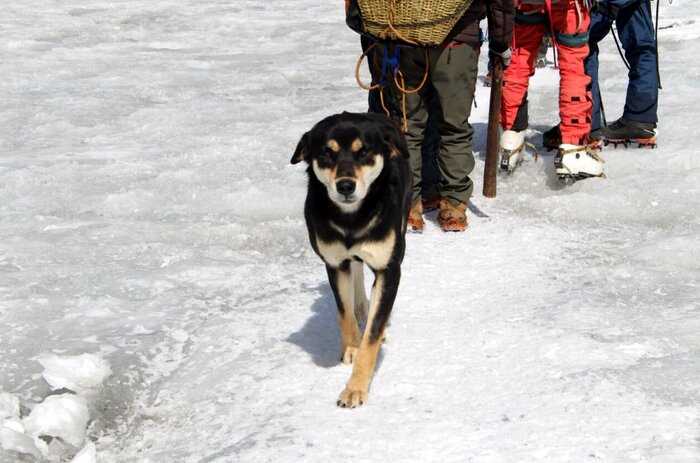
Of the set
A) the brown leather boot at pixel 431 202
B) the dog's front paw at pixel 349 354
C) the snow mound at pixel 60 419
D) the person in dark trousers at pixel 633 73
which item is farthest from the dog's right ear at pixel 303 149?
the person in dark trousers at pixel 633 73

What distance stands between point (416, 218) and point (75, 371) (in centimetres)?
253

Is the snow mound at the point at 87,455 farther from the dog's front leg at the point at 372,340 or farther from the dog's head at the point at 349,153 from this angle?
the dog's head at the point at 349,153

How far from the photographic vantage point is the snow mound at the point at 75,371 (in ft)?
11.7

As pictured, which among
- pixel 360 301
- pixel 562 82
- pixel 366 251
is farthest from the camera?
pixel 562 82

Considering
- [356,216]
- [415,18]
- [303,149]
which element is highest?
[415,18]

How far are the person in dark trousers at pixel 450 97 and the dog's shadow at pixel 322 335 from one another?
4.00 feet

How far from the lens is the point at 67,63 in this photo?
1035 cm

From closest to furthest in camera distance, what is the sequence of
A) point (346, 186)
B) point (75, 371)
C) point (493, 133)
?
point (346, 186), point (75, 371), point (493, 133)

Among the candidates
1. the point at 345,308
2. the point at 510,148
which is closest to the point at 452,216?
the point at 510,148

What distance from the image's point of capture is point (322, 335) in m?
4.13

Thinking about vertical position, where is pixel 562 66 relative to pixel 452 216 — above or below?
above

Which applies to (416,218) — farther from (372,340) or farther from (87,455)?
(87,455)

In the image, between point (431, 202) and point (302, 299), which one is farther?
point (431, 202)

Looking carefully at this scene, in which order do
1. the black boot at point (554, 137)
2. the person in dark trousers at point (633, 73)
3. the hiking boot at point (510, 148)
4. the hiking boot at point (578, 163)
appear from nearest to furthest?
the hiking boot at point (578, 163) < the hiking boot at point (510, 148) < the person in dark trousers at point (633, 73) < the black boot at point (554, 137)
